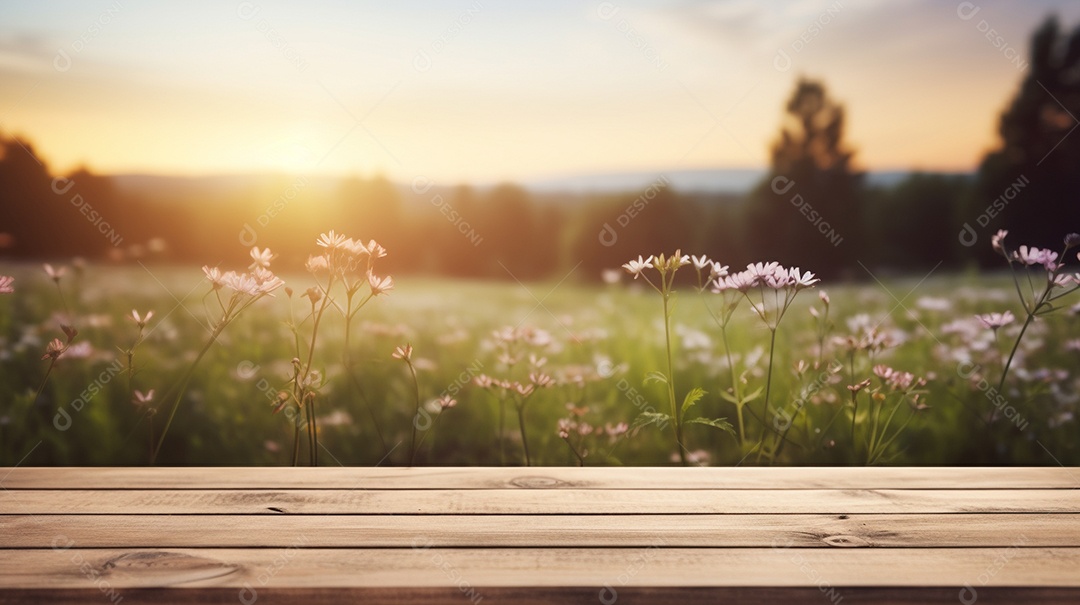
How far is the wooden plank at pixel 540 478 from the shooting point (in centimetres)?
152

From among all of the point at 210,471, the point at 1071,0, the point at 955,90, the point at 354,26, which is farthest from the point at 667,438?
the point at 1071,0

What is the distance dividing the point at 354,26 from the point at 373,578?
202 cm

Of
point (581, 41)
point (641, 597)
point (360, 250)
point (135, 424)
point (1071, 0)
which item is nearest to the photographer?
point (641, 597)

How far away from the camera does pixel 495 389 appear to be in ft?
8.04

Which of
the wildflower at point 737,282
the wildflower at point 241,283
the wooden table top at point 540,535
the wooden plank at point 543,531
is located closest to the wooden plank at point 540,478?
the wooden table top at point 540,535

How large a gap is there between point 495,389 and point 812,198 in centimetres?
617

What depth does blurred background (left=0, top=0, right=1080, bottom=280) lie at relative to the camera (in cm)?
257

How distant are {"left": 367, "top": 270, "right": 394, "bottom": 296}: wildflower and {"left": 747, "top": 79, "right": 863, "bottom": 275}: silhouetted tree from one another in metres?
4.21

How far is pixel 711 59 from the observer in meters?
2.80

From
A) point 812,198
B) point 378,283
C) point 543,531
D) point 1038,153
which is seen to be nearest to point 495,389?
point 378,283

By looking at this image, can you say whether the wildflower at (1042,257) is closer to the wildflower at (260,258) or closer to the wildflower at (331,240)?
the wildflower at (331,240)

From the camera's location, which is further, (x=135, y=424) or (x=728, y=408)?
(x=728, y=408)

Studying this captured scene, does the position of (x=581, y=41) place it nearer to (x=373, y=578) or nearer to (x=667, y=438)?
(x=667, y=438)

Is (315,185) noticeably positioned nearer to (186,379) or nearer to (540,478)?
(186,379)
